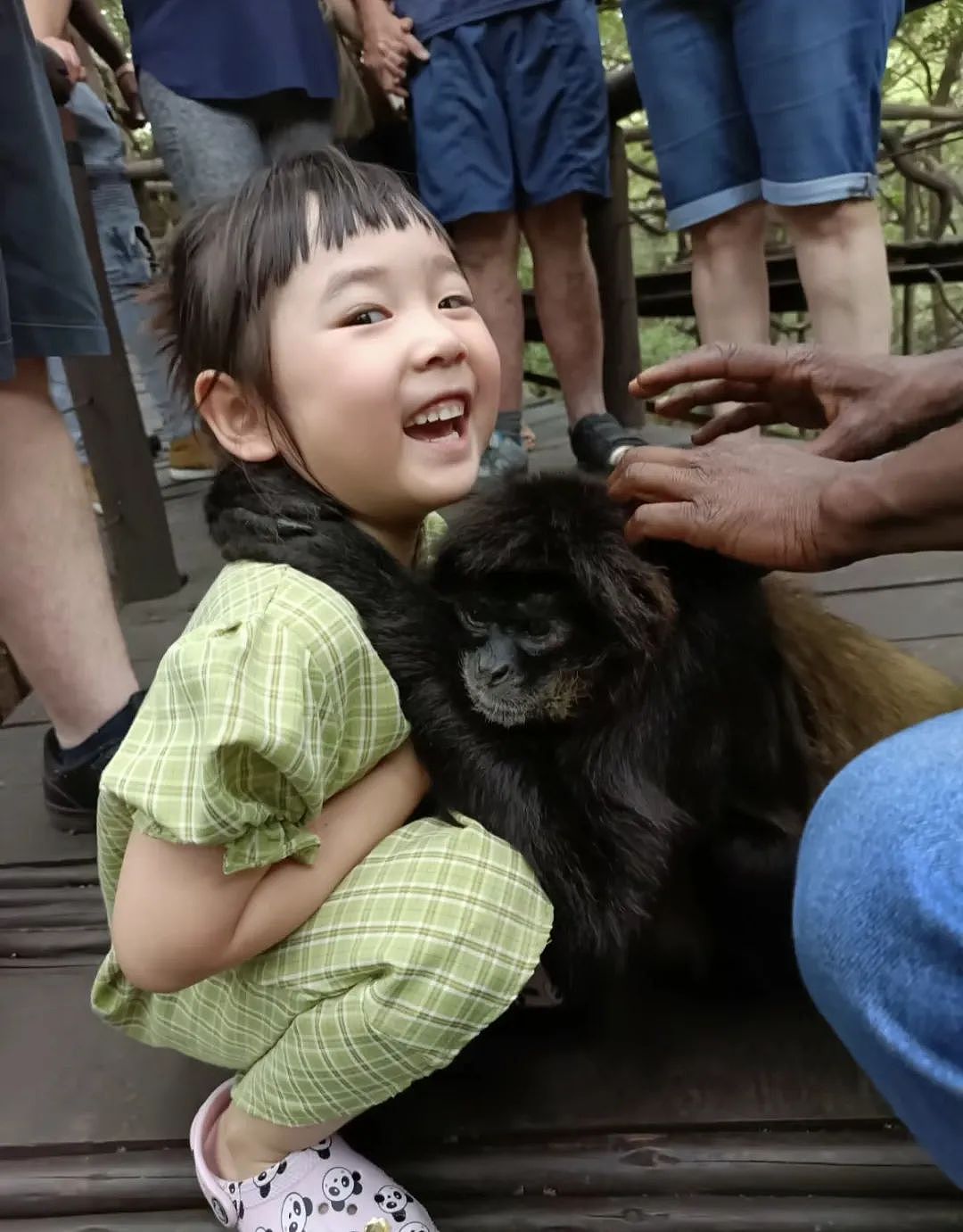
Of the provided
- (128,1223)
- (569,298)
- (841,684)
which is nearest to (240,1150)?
(128,1223)

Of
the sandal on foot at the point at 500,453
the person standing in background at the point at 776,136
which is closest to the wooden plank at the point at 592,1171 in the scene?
the person standing in background at the point at 776,136

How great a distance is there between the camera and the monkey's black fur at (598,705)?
2.60ft

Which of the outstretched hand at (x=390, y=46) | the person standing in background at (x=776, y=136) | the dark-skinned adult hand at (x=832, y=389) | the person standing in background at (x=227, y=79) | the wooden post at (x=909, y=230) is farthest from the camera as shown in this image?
the wooden post at (x=909, y=230)

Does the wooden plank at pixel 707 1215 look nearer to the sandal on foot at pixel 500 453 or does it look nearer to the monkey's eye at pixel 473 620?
the monkey's eye at pixel 473 620

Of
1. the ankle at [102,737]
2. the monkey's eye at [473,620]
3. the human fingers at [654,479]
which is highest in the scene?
the human fingers at [654,479]

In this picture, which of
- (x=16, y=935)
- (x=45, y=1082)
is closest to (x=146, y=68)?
(x=16, y=935)

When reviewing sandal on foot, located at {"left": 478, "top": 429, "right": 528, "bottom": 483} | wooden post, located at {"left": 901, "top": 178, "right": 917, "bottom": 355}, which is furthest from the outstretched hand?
wooden post, located at {"left": 901, "top": 178, "right": 917, "bottom": 355}

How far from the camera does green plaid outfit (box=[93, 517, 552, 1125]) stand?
0.68 meters

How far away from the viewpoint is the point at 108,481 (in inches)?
87.7

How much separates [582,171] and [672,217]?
→ 35 centimetres

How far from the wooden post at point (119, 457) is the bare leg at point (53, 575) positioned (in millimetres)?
860

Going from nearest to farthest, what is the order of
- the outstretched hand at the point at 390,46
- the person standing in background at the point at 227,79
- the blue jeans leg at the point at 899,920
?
the blue jeans leg at the point at 899,920 < the person standing in background at the point at 227,79 < the outstretched hand at the point at 390,46

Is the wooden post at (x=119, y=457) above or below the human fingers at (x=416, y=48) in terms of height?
below

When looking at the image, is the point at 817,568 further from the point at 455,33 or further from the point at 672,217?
the point at 455,33
